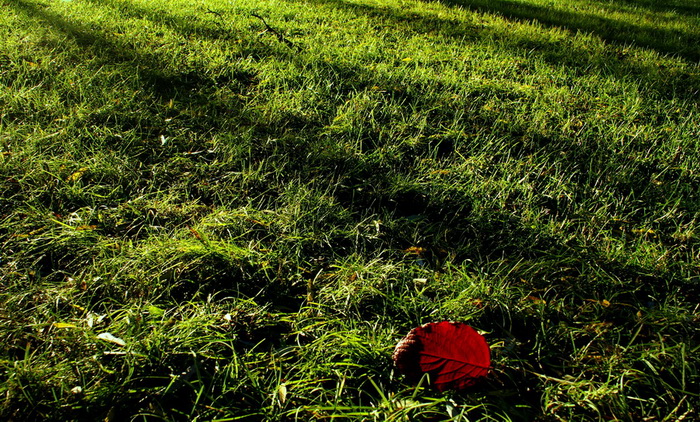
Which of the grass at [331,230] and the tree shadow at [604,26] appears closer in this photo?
the grass at [331,230]

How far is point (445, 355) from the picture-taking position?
135 centimetres

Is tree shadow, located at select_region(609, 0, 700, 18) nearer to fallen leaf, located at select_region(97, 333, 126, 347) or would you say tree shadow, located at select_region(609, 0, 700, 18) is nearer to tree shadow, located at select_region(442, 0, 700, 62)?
tree shadow, located at select_region(442, 0, 700, 62)

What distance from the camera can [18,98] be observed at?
2.76 m

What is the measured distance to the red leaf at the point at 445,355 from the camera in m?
1.32

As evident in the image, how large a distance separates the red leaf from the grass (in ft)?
0.22

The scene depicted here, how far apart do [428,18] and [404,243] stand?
4.08 metres

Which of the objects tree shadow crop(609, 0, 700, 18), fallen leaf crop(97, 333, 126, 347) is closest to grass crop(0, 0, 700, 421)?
fallen leaf crop(97, 333, 126, 347)

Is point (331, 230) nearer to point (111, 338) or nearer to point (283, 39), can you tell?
point (111, 338)

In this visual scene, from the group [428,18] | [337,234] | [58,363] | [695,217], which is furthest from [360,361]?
[428,18]

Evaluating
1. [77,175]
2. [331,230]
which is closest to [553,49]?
[331,230]

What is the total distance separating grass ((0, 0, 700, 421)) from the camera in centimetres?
138

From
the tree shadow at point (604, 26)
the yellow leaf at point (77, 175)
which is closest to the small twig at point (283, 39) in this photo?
the yellow leaf at point (77, 175)

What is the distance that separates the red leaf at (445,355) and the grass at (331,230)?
67mm

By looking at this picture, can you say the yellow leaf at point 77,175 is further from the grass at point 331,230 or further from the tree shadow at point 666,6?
the tree shadow at point 666,6
